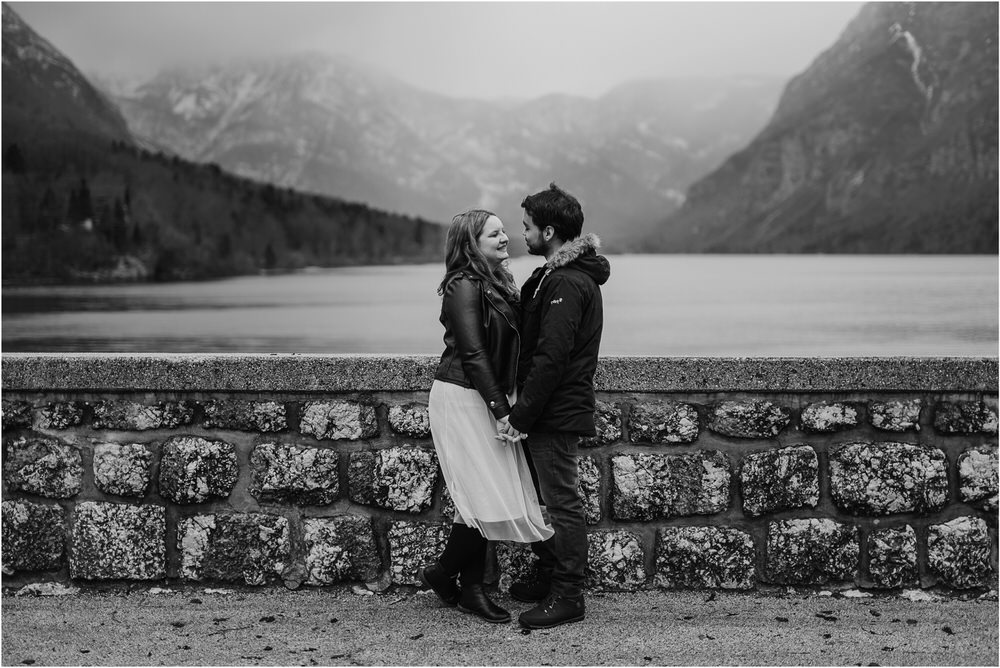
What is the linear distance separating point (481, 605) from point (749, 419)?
5.00 ft

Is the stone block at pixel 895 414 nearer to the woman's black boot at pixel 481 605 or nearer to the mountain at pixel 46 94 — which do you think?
the woman's black boot at pixel 481 605

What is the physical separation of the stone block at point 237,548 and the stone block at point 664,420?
1.73 metres

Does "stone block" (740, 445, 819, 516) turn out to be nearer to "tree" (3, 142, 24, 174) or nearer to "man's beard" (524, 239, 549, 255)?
"man's beard" (524, 239, 549, 255)

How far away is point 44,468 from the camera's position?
15.6 ft

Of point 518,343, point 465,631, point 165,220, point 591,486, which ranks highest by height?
point 165,220

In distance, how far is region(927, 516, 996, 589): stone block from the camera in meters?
4.64

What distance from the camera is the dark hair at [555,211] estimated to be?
13.2 feet

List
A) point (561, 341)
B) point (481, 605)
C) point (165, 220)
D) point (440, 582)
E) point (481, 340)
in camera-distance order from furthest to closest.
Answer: point (165, 220), point (440, 582), point (481, 605), point (481, 340), point (561, 341)

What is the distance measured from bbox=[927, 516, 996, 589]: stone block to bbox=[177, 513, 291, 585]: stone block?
3.05m

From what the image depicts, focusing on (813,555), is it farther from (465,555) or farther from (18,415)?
(18,415)

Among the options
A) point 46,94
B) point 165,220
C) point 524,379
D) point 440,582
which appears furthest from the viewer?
point 46,94

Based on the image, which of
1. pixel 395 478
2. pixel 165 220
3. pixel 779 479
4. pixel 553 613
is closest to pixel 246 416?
pixel 395 478

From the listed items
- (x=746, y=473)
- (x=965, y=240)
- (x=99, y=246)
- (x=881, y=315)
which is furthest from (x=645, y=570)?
(x=965, y=240)

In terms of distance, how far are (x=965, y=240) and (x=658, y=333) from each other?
7148 inches
